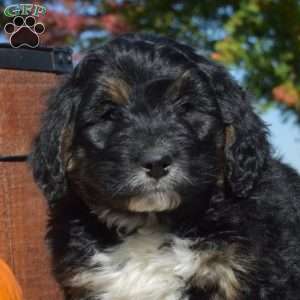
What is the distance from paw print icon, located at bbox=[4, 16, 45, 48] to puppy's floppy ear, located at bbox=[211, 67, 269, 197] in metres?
1.59

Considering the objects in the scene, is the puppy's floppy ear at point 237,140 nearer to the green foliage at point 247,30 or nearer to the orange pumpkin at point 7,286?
the orange pumpkin at point 7,286

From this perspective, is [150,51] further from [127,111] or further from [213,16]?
[213,16]

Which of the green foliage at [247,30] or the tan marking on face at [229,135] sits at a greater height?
the tan marking on face at [229,135]

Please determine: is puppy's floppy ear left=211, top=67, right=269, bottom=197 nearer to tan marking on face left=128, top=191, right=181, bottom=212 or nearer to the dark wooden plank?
Result: tan marking on face left=128, top=191, right=181, bottom=212

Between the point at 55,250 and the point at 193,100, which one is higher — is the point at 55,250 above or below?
below

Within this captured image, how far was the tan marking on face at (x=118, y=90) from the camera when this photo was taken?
4430mm

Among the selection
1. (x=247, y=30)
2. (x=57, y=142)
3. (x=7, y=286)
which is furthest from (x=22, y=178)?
(x=247, y=30)

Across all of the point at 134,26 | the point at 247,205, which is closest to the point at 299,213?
the point at 247,205

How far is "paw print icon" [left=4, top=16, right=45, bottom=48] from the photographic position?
5660 millimetres

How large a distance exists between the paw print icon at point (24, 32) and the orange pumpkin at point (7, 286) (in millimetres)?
1471

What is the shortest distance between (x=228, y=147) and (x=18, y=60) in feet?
5.61

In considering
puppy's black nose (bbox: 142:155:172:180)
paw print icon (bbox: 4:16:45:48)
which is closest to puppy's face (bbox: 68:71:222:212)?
puppy's black nose (bbox: 142:155:172:180)

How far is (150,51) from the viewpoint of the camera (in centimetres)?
453

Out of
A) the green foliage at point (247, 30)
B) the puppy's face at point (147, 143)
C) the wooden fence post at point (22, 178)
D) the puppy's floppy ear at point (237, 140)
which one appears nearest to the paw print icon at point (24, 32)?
the wooden fence post at point (22, 178)
